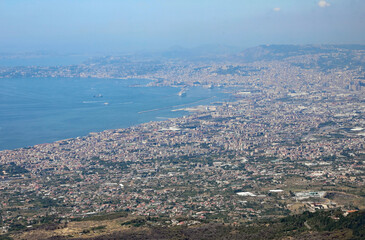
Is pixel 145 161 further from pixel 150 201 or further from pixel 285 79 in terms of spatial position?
pixel 285 79

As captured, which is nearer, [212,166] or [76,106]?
A: [212,166]

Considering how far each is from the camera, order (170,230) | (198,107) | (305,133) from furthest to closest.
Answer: (198,107), (305,133), (170,230)

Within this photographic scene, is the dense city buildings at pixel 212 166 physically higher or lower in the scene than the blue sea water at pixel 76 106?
lower

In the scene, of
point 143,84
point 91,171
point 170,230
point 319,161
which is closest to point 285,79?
point 143,84

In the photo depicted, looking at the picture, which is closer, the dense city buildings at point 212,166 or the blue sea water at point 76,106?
the dense city buildings at point 212,166

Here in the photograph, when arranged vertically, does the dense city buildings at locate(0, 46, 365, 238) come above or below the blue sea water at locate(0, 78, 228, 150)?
below

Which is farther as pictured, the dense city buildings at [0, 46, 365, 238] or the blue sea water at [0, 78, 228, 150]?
the blue sea water at [0, 78, 228, 150]

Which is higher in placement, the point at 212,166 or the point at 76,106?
the point at 76,106

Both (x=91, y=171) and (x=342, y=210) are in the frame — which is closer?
(x=342, y=210)
